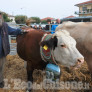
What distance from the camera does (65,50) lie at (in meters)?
2.11

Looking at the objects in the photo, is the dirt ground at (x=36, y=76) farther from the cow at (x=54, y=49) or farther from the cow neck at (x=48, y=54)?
the cow neck at (x=48, y=54)

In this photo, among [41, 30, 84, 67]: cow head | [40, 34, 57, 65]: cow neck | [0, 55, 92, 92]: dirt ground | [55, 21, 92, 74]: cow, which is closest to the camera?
[41, 30, 84, 67]: cow head

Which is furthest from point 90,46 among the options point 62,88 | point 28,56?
point 28,56

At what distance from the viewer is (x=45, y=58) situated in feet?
8.22

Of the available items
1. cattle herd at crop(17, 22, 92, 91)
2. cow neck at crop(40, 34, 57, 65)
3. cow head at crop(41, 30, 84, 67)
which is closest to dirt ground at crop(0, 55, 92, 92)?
cattle herd at crop(17, 22, 92, 91)

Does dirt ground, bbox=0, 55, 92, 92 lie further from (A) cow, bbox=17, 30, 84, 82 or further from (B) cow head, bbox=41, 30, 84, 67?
(B) cow head, bbox=41, 30, 84, 67

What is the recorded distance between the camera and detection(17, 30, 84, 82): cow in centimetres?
207

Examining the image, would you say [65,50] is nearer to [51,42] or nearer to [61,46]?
[61,46]

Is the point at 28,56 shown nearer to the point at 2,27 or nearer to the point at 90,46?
the point at 2,27

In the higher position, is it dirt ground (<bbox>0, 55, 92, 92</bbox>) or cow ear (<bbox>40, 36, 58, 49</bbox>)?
cow ear (<bbox>40, 36, 58, 49</bbox>)

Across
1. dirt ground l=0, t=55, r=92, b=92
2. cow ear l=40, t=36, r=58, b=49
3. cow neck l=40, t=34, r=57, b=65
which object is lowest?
dirt ground l=0, t=55, r=92, b=92

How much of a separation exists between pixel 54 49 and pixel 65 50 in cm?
26

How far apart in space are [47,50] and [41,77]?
1.15m

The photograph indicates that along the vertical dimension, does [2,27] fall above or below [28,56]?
above
